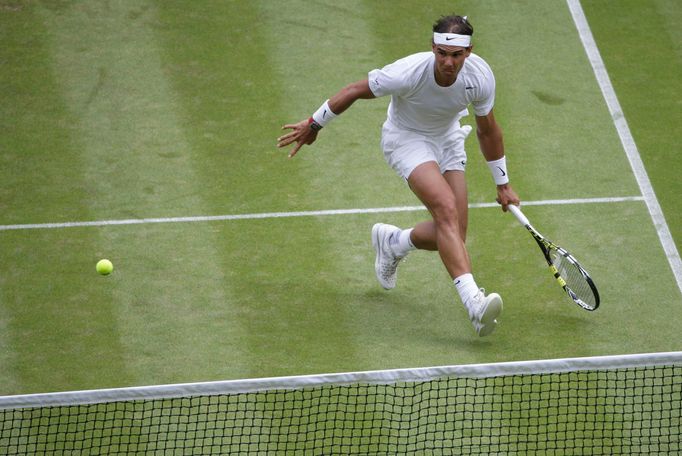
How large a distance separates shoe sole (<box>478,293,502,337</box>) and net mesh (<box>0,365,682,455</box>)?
17.2 inches

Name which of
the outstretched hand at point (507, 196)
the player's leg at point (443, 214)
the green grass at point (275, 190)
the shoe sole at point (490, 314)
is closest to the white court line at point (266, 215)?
the green grass at point (275, 190)

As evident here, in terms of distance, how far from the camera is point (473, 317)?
829cm

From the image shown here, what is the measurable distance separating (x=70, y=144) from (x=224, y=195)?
166cm

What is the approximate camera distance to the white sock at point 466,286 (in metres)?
8.28

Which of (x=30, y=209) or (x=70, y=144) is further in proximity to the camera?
(x=70, y=144)

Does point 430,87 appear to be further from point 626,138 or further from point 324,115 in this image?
point 626,138

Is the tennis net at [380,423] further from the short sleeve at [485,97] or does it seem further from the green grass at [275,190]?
the short sleeve at [485,97]

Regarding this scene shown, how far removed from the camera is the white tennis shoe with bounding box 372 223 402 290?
9141 millimetres

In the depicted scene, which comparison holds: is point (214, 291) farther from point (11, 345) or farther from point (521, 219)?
point (521, 219)

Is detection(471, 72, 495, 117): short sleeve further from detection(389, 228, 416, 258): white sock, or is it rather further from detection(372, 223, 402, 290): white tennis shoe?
detection(372, 223, 402, 290): white tennis shoe

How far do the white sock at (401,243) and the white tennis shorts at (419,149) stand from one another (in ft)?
1.56

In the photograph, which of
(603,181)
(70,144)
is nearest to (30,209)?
(70,144)

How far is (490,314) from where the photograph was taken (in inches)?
322

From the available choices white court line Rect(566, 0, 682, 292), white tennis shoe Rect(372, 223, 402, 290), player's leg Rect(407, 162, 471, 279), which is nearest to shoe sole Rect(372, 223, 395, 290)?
white tennis shoe Rect(372, 223, 402, 290)
